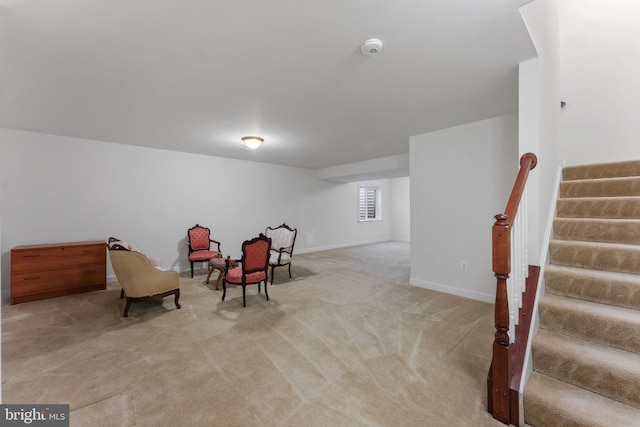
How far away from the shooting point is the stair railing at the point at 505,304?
1413mm

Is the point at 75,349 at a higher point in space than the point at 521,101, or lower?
lower

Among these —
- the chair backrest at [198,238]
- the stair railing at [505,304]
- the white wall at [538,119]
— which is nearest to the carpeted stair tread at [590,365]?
the stair railing at [505,304]

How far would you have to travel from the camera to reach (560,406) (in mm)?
1346

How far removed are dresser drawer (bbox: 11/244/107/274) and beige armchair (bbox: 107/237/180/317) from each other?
1.40 m

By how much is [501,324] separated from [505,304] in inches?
4.7

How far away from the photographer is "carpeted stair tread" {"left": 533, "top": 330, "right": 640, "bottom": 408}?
132 cm

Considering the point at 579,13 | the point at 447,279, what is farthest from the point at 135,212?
the point at 579,13

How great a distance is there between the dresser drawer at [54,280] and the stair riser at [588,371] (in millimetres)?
5406

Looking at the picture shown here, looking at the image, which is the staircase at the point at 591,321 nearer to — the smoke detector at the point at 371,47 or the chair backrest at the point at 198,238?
the smoke detector at the point at 371,47

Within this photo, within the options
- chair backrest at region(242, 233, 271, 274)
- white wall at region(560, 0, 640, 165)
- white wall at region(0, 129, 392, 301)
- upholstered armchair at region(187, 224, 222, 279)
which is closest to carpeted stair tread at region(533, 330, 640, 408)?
white wall at region(560, 0, 640, 165)

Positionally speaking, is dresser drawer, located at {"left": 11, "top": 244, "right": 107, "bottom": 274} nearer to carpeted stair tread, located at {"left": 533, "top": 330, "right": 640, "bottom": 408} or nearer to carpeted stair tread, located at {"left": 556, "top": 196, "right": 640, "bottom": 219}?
carpeted stair tread, located at {"left": 533, "top": 330, "right": 640, "bottom": 408}

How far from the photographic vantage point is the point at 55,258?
3.67 meters

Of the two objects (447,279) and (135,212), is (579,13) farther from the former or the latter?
(135,212)

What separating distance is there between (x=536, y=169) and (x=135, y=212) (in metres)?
5.86
